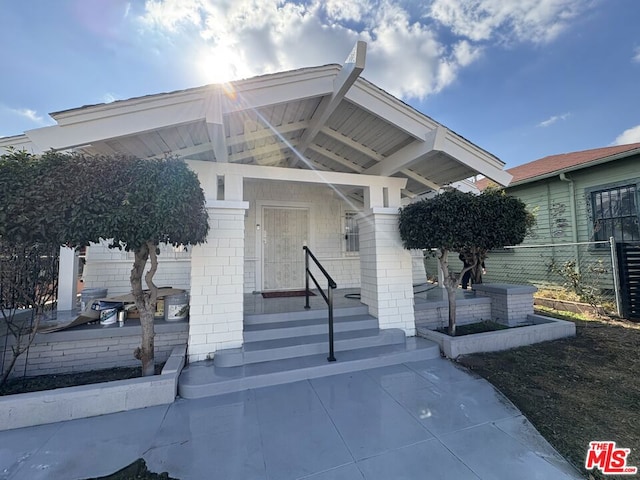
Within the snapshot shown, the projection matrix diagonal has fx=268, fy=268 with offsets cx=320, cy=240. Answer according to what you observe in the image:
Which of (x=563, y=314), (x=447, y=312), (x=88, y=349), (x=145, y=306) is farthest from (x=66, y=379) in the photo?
(x=563, y=314)

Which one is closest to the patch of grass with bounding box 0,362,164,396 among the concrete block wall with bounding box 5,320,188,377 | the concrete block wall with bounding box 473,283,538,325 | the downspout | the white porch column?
the concrete block wall with bounding box 5,320,188,377

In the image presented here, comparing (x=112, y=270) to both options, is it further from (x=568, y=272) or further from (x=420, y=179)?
(x=568, y=272)

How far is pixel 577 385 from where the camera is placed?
312 centimetres

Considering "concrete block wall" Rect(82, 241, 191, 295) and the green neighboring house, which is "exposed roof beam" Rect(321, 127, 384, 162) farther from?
the green neighboring house

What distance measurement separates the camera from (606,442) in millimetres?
2166

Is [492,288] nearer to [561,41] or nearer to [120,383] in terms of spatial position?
[120,383]

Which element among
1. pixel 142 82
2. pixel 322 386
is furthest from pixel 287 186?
pixel 322 386

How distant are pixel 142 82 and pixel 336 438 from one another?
6.83m

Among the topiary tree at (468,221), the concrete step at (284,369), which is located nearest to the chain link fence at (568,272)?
the topiary tree at (468,221)

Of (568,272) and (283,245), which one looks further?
(568,272)

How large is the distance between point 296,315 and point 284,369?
111cm

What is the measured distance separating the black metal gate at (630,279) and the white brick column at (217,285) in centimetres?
776

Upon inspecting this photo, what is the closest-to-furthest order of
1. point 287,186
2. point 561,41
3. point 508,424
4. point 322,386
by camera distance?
1. point 508,424
2. point 322,386
3. point 287,186
4. point 561,41

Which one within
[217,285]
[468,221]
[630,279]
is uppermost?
[468,221]
